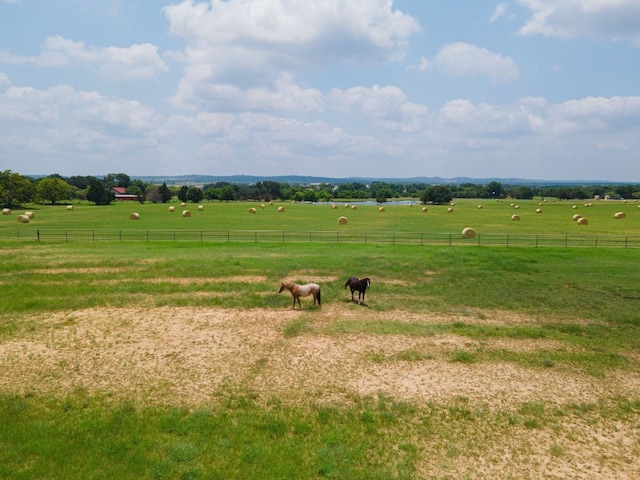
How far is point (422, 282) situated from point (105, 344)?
16553 millimetres

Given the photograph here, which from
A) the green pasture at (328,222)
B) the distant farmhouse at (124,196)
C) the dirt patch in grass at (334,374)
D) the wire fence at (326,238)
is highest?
the distant farmhouse at (124,196)

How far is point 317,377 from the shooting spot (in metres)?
12.4

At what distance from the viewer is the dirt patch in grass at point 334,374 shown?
9039 millimetres

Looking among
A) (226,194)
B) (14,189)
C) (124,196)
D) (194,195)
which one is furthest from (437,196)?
(124,196)

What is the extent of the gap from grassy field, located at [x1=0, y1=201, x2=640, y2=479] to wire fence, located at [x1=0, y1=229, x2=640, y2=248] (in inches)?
547

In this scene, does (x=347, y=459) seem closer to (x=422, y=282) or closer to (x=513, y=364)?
(x=513, y=364)

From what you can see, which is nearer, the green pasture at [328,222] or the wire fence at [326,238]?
the wire fence at [326,238]

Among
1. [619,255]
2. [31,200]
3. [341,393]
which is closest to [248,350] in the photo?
[341,393]

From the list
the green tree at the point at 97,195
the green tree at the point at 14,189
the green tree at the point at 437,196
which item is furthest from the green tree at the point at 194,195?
the green tree at the point at 437,196

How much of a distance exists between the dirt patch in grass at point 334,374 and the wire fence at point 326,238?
22.6 meters

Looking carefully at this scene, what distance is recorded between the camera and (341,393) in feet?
37.7

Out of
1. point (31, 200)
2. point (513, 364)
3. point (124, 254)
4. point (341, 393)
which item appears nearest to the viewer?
point (341, 393)

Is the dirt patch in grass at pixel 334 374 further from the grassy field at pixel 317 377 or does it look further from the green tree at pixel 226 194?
the green tree at pixel 226 194

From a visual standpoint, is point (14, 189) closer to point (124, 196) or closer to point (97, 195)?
point (97, 195)
